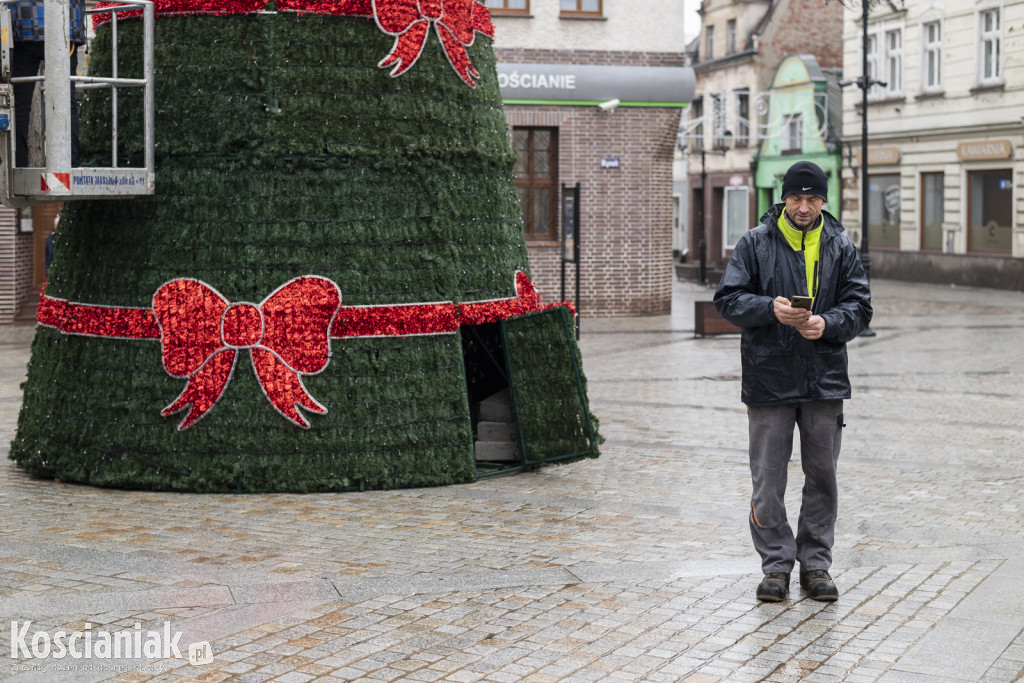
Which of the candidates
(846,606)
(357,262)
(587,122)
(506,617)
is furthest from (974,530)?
(587,122)

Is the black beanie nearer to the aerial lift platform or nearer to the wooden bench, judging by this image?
the aerial lift platform

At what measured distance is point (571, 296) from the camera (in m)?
26.2

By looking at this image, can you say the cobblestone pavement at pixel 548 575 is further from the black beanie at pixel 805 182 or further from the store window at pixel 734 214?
the store window at pixel 734 214

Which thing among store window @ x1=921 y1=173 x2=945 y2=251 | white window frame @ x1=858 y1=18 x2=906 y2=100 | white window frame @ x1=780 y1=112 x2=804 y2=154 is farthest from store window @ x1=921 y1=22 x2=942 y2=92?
white window frame @ x1=780 y1=112 x2=804 y2=154

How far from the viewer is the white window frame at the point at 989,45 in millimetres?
35062

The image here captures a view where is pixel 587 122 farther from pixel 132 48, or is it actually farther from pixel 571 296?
pixel 132 48

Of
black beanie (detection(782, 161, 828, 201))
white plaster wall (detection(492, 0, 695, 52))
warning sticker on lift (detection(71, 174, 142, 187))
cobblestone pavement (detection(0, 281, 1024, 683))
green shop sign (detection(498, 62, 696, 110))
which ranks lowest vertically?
cobblestone pavement (detection(0, 281, 1024, 683))

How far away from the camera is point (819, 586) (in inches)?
266

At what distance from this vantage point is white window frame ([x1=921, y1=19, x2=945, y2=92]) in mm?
37875

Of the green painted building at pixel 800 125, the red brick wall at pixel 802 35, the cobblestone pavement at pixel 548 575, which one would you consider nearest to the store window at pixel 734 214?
the green painted building at pixel 800 125

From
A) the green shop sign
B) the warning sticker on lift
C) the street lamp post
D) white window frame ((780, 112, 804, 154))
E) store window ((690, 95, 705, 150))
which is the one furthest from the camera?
store window ((690, 95, 705, 150))

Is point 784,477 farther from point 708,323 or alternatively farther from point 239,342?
point 708,323

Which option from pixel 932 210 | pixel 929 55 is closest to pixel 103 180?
pixel 932 210

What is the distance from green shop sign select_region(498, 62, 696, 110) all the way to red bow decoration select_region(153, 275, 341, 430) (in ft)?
51.9
